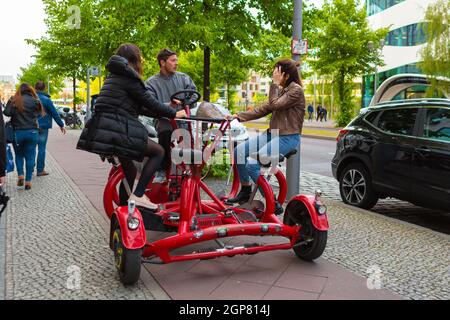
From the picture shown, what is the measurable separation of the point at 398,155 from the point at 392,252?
6.74 ft

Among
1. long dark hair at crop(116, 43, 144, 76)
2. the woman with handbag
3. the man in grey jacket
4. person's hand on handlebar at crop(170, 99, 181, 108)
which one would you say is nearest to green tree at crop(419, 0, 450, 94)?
the woman with handbag

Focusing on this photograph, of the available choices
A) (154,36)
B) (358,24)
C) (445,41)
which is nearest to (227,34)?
(154,36)

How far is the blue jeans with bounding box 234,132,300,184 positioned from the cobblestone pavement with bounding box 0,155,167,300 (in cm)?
162

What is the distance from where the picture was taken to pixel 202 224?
484cm

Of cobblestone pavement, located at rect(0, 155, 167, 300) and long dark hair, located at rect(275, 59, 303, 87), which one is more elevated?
long dark hair, located at rect(275, 59, 303, 87)

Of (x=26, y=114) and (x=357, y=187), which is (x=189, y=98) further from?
(x=26, y=114)

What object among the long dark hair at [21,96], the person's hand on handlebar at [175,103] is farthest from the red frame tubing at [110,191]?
the long dark hair at [21,96]

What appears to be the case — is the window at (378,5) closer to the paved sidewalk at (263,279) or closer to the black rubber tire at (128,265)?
the paved sidewalk at (263,279)

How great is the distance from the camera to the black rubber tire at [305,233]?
4715 mm

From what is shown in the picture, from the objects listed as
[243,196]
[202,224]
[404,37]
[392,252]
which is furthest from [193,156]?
[404,37]

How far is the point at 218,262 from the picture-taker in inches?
194

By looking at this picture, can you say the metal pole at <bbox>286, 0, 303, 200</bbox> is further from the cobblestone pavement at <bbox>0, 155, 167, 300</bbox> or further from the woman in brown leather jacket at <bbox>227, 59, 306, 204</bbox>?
the cobblestone pavement at <bbox>0, 155, 167, 300</bbox>

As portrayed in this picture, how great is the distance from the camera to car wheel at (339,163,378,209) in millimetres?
7688

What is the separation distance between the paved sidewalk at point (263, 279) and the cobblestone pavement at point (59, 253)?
31 centimetres
